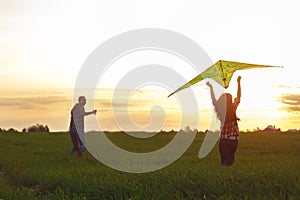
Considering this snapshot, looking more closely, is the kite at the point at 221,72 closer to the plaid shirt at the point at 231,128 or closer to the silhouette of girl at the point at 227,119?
the silhouette of girl at the point at 227,119

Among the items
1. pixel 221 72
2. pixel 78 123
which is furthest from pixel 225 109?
pixel 78 123

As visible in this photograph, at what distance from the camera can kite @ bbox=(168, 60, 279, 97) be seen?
1853 centimetres

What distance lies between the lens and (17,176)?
20109mm

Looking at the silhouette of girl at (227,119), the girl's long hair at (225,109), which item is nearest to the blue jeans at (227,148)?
the silhouette of girl at (227,119)

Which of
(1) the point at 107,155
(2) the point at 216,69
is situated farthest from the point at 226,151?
(1) the point at 107,155

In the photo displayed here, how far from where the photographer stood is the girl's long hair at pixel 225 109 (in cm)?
1722

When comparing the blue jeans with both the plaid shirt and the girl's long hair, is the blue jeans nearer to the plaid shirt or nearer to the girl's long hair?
the plaid shirt

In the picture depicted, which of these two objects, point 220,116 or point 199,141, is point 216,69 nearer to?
point 220,116

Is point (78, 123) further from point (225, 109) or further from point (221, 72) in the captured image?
point (225, 109)

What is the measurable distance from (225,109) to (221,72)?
6.36ft

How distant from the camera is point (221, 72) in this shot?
61.5 feet

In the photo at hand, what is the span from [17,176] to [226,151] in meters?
7.52

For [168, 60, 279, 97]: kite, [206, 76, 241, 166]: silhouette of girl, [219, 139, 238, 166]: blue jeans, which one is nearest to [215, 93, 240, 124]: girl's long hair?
[206, 76, 241, 166]: silhouette of girl

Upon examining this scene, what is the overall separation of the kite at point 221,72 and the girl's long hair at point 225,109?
58.9 inches
